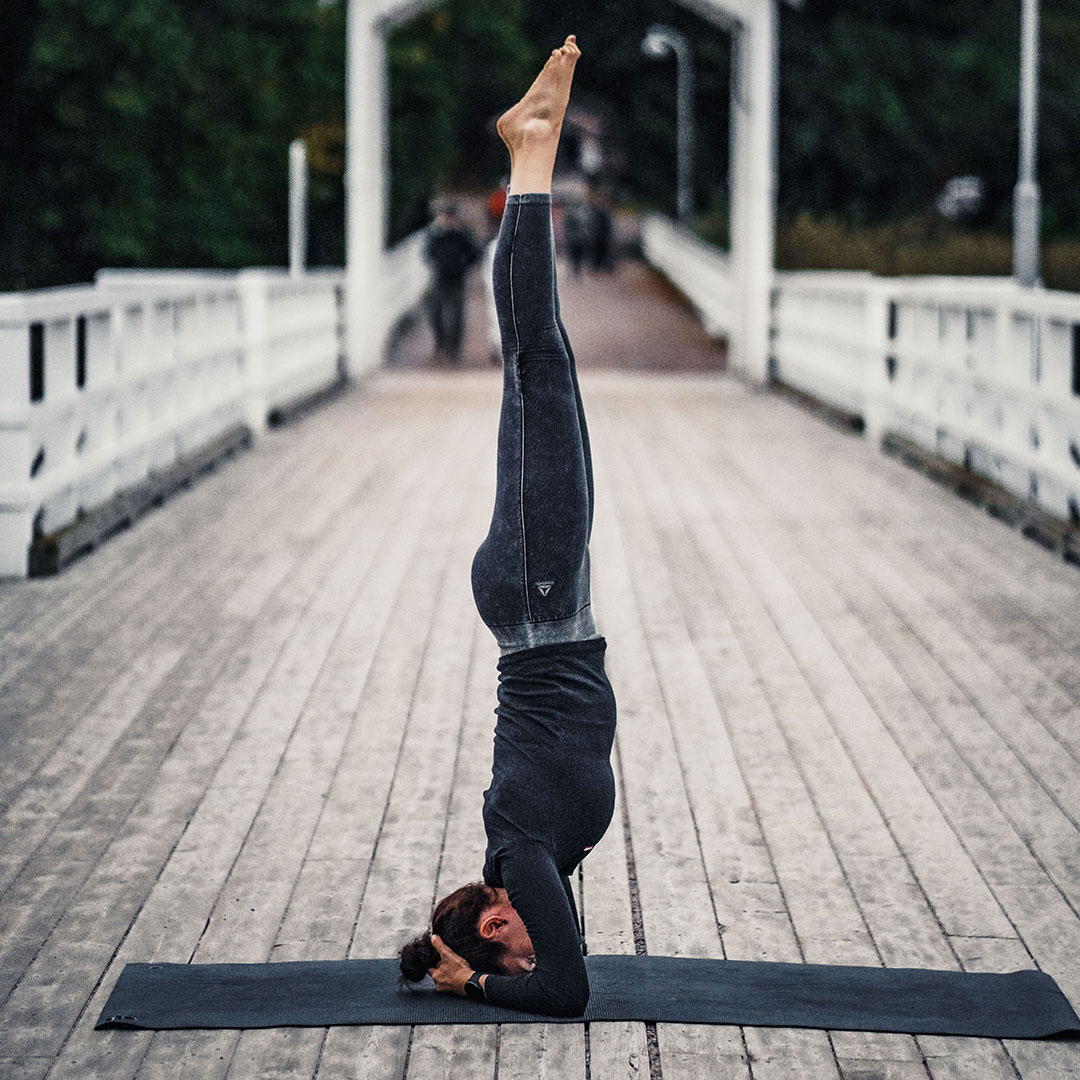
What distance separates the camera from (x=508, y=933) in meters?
3.54

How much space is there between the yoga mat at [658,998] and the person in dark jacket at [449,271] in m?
18.8

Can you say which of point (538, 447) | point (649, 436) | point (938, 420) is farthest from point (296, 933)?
point (649, 436)

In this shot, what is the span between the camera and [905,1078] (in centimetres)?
329

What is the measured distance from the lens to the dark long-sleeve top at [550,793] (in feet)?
11.3

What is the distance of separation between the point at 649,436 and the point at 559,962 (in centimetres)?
1179

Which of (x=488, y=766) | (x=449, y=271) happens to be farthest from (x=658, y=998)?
(x=449, y=271)

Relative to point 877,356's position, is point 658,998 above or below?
below

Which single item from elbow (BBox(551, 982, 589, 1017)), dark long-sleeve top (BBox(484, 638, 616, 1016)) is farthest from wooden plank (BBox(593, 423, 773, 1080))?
dark long-sleeve top (BBox(484, 638, 616, 1016))

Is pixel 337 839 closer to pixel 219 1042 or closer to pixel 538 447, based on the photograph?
pixel 219 1042

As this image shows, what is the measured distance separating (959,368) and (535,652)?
8.96 m

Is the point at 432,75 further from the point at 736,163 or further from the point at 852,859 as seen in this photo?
the point at 852,859

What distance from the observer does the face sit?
3.51m

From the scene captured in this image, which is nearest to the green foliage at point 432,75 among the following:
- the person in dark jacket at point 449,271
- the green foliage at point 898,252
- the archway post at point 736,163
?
the green foliage at point 898,252

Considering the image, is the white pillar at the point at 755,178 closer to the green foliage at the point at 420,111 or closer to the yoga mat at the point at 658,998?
the green foliage at the point at 420,111
